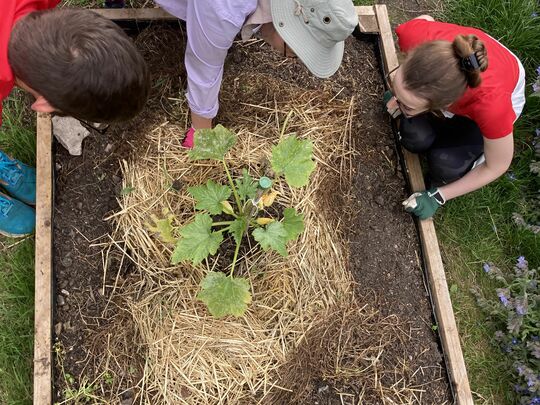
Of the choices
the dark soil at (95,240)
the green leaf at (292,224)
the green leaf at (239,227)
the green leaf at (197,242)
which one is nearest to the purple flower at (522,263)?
the green leaf at (292,224)

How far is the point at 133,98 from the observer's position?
161cm

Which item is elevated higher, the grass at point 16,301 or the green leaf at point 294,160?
the green leaf at point 294,160

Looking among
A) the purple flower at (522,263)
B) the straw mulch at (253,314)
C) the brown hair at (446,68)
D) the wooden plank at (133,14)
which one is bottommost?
the purple flower at (522,263)

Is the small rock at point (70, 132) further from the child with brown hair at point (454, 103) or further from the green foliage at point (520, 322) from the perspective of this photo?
the green foliage at point (520, 322)

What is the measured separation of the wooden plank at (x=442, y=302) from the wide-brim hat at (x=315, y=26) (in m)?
0.84

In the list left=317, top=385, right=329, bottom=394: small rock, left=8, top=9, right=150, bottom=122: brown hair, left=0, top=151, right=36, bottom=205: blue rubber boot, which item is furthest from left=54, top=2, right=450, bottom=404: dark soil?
left=8, top=9, right=150, bottom=122: brown hair

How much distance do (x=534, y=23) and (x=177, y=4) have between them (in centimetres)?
195

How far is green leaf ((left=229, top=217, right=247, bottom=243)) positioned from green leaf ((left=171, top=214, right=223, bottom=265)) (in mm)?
111

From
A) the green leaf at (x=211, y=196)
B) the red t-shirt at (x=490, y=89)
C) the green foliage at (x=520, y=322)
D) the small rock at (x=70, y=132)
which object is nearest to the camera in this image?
the green leaf at (x=211, y=196)

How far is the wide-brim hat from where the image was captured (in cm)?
152

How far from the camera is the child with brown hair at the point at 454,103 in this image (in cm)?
188

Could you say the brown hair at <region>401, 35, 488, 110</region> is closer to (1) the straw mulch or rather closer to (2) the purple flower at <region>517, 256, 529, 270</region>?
(1) the straw mulch

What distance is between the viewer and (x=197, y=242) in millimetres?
1727

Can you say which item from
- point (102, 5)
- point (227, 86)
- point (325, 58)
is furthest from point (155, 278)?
point (102, 5)
